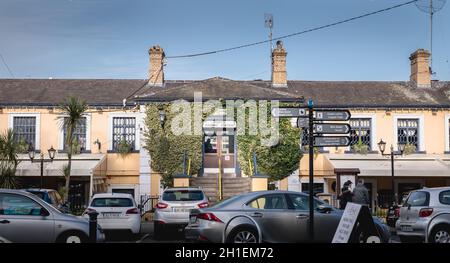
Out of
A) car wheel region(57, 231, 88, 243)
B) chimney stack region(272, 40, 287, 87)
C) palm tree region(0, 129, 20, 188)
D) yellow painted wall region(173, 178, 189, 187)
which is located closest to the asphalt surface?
car wheel region(57, 231, 88, 243)

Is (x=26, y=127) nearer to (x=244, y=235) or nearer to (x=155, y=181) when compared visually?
(x=155, y=181)

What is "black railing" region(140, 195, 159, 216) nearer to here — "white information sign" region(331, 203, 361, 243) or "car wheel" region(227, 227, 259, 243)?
"car wheel" region(227, 227, 259, 243)

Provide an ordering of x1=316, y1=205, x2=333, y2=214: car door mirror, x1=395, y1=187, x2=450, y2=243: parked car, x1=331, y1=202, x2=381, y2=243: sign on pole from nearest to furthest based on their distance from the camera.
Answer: x1=331, y1=202, x2=381, y2=243: sign on pole, x1=316, y1=205, x2=333, y2=214: car door mirror, x1=395, y1=187, x2=450, y2=243: parked car

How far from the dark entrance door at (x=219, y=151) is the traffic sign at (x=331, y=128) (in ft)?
54.1

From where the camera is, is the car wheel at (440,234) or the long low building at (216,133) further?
the long low building at (216,133)

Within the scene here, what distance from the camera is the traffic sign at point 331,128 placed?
10.9 m

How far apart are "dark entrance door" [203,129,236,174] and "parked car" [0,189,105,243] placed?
15831 mm

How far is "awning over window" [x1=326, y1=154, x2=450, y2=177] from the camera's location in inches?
1037

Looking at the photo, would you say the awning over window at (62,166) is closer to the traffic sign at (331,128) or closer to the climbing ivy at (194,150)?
the climbing ivy at (194,150)

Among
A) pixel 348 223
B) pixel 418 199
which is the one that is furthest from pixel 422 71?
pixel 348 223

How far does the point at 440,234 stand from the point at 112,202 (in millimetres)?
8789

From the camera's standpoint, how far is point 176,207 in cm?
1673

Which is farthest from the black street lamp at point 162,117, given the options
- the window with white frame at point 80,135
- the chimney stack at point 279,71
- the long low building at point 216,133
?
the chimney stack at point 279,71
